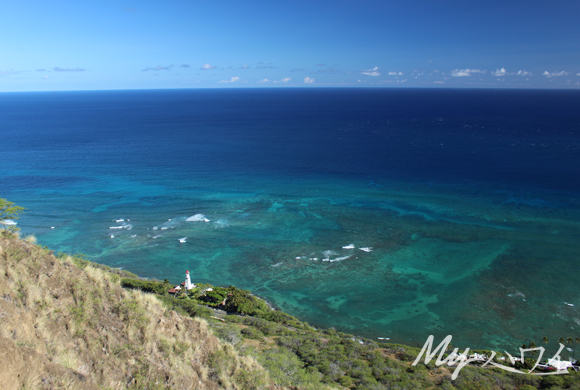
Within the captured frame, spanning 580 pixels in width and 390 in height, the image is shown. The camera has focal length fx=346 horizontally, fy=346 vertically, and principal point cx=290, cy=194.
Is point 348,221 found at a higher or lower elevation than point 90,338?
lower

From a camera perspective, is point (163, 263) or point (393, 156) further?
point (393, 156)

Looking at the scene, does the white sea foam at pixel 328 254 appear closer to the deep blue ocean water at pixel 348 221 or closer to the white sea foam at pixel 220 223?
the deep blue ocean water at pixel 348 221

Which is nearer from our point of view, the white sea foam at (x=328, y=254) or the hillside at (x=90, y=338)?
the hillside at (x=90, y=338)

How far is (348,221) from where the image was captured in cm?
6012

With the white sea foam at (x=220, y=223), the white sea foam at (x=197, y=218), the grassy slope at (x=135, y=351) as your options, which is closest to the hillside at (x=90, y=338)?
the grassy slope at (x=135, y=351)

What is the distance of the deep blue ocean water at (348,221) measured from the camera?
130 ft

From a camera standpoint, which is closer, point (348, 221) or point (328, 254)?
point (328, 254)

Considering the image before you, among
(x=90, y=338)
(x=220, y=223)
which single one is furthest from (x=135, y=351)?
(x=220, y=223)

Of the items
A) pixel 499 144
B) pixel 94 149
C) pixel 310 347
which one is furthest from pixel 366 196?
pixel 94 149

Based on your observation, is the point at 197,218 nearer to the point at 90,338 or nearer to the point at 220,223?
the point at 220,223

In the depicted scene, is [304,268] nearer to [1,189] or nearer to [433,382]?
[433,382]

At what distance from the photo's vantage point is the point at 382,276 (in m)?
45.2

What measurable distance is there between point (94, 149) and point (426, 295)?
109 metres

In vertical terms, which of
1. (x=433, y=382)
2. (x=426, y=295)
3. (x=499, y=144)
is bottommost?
(x=426, y=295)
